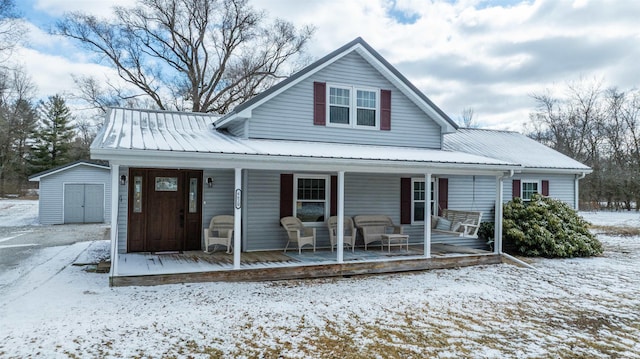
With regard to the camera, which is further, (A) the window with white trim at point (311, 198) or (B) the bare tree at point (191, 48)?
(B) the bare tree at point (191, 48)

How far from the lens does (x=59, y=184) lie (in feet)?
62.8

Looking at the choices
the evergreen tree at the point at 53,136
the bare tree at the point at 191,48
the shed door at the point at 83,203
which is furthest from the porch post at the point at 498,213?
the evergreen tree at the point at 53,136

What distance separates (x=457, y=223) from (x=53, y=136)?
38.7 meters

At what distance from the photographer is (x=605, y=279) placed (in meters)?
9.01

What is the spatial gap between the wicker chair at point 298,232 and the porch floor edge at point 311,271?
1.12m

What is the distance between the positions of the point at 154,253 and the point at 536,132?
117 feet

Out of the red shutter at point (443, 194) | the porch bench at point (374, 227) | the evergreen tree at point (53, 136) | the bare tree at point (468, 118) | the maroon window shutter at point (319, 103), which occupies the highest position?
the bare tree at point (468, 118)

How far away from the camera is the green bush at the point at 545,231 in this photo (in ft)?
38.0

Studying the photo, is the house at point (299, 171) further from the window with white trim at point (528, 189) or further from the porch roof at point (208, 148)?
the window with white trim at point (528, 189)

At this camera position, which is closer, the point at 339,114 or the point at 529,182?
the point at 339,114

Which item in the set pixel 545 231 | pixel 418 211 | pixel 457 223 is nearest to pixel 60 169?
pixel 418 211

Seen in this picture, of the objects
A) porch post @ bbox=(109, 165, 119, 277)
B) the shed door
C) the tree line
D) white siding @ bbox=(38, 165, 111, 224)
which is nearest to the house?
porch post @ bbox=(109, 165, 119, 277)

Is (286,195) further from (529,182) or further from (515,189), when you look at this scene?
(529,182)

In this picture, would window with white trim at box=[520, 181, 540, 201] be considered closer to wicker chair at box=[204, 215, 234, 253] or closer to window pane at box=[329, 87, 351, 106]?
window pane at box=[329, 87, 351, 106]
